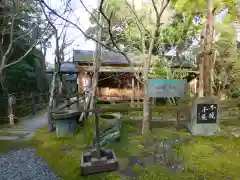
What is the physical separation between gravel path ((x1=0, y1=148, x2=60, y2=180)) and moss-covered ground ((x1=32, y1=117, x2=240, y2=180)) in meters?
0.17

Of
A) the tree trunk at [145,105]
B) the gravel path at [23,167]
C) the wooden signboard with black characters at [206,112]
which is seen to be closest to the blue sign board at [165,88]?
the tree trunk at [145,105]

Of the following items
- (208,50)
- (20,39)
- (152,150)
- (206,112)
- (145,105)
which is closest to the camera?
(152,150)

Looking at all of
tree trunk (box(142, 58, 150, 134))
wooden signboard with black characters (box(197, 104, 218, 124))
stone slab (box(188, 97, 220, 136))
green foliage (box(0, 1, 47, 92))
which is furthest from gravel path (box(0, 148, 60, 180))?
green foliage (box(0, 1, 47, 92))

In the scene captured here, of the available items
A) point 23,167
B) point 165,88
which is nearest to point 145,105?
point 165,88

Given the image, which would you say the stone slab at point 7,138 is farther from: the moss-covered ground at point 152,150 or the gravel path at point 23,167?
the gravel path at point 23,167

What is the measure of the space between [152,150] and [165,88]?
6.90 ft

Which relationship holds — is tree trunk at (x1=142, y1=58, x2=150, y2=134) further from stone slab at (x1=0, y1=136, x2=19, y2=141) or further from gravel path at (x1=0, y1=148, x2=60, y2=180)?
stone slab at (x1=0, y1=136, x2=19, y2=141)

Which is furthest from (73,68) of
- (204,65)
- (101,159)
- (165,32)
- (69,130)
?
(101,159)

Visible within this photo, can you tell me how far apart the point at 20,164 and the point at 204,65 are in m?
5.50

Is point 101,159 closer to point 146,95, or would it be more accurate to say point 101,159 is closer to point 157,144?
point 157,144

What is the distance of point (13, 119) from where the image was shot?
316 inches

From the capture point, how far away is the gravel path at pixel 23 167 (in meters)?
3.84

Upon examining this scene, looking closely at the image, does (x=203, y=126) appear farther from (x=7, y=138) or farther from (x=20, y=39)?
(x=20, y=39)

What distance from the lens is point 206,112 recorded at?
5.92 meters
